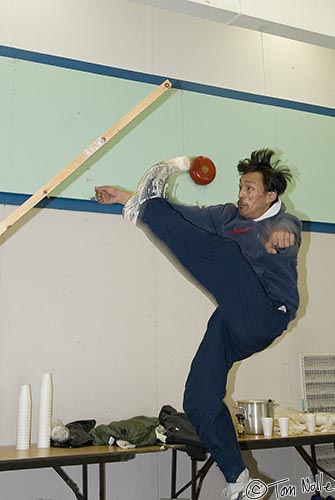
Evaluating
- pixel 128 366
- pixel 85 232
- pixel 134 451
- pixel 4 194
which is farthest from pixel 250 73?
pixel 134 451

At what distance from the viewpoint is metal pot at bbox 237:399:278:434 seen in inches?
142

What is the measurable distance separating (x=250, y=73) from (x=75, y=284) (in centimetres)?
241

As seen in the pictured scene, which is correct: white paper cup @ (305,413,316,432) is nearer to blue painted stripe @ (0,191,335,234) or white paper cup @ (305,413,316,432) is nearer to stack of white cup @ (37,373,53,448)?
stack of white cup @ (37,373,53,448)

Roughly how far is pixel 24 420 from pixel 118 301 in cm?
102

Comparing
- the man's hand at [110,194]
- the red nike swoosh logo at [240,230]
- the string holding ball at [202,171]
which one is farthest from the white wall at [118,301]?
the red nike swoosh logo at [240,230]

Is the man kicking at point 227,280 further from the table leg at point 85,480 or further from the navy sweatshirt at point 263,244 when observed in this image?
the table leg at point 85,480

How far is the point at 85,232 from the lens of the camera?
3910mm

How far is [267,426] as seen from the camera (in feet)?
11.6

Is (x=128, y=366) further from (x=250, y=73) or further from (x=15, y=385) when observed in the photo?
(x=250, y=73)

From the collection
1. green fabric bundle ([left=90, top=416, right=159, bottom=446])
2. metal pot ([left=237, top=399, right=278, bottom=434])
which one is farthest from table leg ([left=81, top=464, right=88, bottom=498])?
metal pot ([left=237, top=399, right=278, bottom=434])

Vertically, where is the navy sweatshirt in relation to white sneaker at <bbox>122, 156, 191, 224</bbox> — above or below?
below

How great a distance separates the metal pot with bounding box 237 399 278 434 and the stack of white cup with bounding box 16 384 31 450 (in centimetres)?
136

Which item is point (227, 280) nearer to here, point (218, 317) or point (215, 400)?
point (218, 317)

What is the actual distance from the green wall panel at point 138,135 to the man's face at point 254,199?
1592mm
